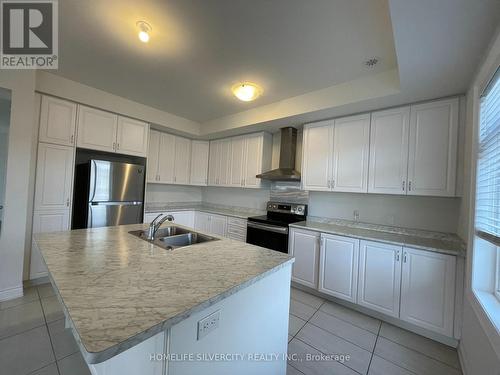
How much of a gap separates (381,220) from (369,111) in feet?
4.64

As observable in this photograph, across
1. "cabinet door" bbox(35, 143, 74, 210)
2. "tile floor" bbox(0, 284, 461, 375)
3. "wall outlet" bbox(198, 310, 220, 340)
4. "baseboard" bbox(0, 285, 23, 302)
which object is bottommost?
"tile floor" bbox(0, 284, 461, 375)

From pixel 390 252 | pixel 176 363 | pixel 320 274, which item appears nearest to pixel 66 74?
pixel 176 363

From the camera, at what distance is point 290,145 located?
138 inches

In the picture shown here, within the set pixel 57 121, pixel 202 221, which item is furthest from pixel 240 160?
pixel 57 121

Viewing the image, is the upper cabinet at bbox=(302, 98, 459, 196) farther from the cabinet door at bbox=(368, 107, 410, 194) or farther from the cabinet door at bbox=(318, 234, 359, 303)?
the cabinet door at bbox=(318, 234, 359, 303)

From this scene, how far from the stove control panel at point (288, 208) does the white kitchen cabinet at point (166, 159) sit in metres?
2.09

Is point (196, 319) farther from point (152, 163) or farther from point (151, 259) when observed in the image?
point (152, 163)

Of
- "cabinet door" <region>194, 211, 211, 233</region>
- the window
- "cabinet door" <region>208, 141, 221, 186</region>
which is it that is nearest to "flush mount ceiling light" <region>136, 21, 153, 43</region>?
the window

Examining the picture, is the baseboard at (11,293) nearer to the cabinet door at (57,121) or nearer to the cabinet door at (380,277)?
the cabinet door at (57,121)

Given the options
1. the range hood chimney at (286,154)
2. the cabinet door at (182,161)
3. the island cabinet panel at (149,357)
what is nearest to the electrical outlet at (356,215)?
the range hood chimney at (286,154)

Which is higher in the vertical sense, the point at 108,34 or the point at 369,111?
the point at 108,34

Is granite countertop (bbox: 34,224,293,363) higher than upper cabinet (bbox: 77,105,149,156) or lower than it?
lower

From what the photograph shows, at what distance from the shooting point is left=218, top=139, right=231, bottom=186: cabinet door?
14.1ft

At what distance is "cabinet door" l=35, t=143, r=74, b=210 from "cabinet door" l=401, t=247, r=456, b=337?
162 inches
